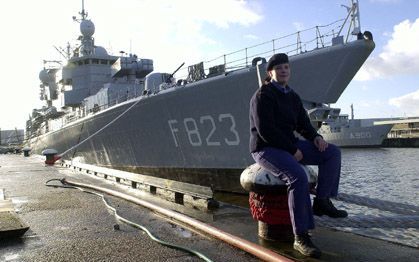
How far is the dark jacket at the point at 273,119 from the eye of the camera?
3.41 m

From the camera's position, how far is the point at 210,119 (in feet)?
36.8

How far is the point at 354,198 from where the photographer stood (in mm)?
3928

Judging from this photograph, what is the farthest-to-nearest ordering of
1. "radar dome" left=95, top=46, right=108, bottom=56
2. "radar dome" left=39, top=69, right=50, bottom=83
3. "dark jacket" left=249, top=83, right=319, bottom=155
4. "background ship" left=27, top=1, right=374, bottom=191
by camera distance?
"radar dome" left=39, top=69, right=50, bottom=83 → "radar dome" left=95, top=46, right=108, bottom=56 → "background ship" left=27, top=1, right=374, bottom=191 → "dark jacket" left=249, top=83, right=319, bottom=155

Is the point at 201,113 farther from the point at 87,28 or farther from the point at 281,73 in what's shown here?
the point at 87,28

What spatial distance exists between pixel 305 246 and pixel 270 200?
0.52 metres

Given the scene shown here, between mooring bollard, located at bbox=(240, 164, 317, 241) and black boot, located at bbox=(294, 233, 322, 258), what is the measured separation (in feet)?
1.08

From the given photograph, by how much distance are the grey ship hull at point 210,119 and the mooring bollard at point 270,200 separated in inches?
263

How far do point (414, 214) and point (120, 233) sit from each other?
2.79 m

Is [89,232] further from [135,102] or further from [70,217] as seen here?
[135,102]

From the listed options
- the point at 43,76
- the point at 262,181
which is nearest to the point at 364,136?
the point at 43,76

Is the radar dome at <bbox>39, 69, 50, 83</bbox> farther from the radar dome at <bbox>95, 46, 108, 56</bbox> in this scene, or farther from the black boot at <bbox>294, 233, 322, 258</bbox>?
the black boot at <bbox>294, 233, 322, 258</bbox>

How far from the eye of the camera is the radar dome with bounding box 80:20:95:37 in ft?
87.9

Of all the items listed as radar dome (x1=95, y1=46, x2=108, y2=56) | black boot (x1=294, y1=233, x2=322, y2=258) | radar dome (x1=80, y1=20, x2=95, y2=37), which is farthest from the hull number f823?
radar dome (x1=80, y1=20, x2=95, y2=37)

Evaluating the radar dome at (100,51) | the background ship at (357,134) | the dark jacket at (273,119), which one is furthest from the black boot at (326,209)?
the background ship at (357,134)
